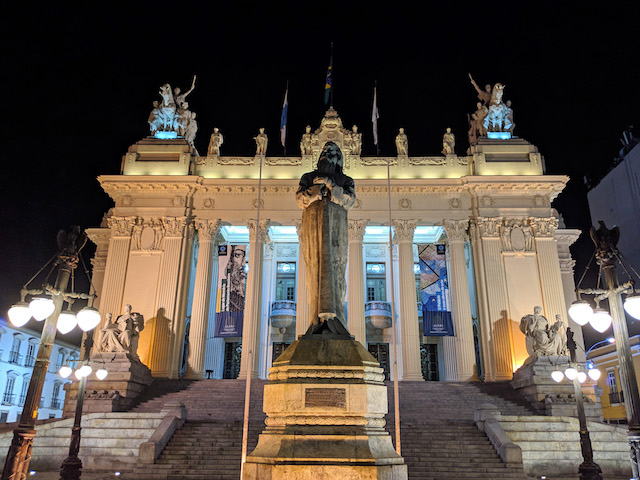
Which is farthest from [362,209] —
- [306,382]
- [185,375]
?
[306,382]

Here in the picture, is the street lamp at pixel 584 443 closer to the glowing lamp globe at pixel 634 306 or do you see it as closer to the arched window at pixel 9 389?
the glowing lamp globe at pixel 634 306

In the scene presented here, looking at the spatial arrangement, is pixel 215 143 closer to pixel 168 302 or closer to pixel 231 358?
pixel 168 302

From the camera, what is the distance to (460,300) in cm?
2764

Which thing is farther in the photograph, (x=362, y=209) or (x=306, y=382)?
(x=362, y=209)

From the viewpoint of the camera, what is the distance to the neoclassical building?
27.0 m

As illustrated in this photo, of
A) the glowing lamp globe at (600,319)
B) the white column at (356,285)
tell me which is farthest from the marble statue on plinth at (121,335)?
the glowing lamp globe at (600,319)

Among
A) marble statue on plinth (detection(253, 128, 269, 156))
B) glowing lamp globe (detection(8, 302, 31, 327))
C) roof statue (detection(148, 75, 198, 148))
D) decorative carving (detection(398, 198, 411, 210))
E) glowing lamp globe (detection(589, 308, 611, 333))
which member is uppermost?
roof statue (detection(148, 75, 198, 148))

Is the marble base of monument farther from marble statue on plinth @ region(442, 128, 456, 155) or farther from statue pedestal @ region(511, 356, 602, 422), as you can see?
marble statue on plinth @ region(442, 128, 456, 155)

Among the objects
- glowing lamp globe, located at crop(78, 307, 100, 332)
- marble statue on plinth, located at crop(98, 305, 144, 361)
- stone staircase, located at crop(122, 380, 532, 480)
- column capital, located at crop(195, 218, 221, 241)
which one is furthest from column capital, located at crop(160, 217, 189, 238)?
glowing lamp globe, located at crop(78, 307, 100, 332)

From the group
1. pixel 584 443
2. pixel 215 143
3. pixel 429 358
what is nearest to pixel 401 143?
pixel 215 143

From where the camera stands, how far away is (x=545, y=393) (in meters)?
20.6

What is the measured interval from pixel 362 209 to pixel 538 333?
11456 millimetres

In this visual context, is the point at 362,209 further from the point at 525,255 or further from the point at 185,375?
the point at 185,375

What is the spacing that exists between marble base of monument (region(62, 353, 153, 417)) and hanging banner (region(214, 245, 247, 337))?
580 centimetres
